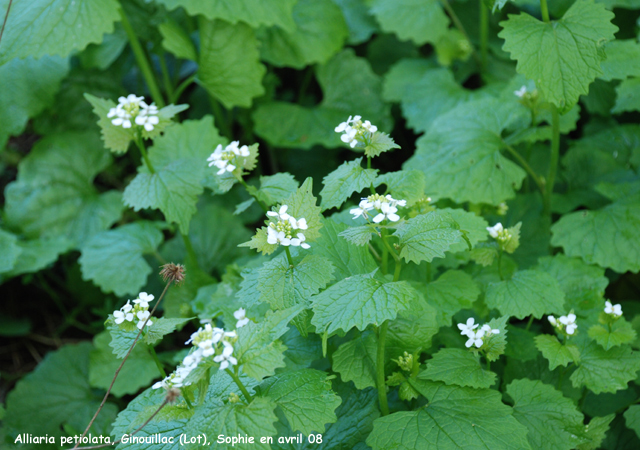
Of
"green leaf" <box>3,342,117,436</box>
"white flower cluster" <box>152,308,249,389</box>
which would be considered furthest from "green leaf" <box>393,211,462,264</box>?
"green leaf" <box>3,342,117,436</box>

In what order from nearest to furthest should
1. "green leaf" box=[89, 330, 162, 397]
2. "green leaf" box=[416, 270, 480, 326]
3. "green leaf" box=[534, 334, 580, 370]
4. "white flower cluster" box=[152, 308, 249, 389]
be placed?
"white flower cluster" box=[152, 308, 249, 389] < "green leaf" box=[534, 334, 580, 370] < "green leaf" box=[416, 270, 480, 326] < "green leaf" box=[89, 330, 162, 397]

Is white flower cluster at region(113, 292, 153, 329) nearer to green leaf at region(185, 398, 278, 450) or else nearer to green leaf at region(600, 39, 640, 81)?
green leaf at region(185, 398, 278, 450)

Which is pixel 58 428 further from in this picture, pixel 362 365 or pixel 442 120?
pixel 442 120

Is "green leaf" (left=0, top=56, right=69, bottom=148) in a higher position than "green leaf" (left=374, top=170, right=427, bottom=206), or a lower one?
higher

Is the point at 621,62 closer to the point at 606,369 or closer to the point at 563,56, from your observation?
the point at 563,56

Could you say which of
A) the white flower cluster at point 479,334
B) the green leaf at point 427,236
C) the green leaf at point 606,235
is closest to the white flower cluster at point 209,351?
the green leaf at point 427,236
